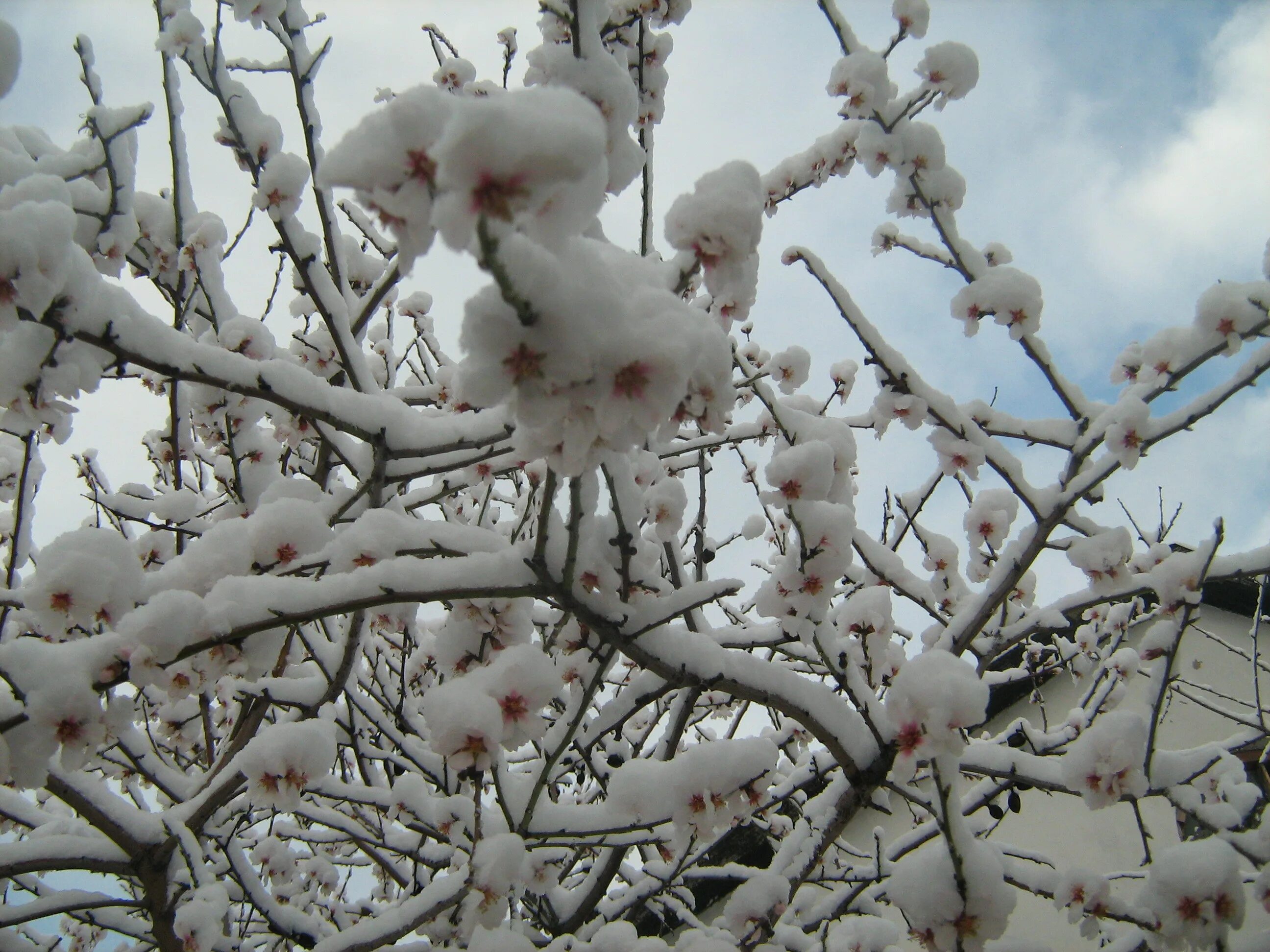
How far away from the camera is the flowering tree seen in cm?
95

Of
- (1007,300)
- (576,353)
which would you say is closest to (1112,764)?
(1007,300)

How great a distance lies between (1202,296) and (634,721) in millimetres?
4494

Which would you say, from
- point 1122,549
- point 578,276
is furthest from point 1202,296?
point 578,276

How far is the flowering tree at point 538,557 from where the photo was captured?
95 cm

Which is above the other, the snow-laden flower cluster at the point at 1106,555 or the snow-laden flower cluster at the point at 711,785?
the snow-laden flower cluster at the point at 1106,555

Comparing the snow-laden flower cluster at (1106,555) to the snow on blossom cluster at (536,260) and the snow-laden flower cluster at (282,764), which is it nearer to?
the snow on blossom cluster at (536,260)

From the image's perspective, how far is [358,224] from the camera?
11.6ft

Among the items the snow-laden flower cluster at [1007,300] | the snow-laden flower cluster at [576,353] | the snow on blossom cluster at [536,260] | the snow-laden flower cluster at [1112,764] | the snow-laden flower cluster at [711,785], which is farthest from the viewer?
the snow-laden flower cluster at [1007,300]

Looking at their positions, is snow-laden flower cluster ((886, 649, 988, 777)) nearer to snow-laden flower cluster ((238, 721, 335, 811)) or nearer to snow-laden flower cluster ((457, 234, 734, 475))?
snow-laden flower cluster ((457, 234, 734, 475))

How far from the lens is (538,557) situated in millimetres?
1346

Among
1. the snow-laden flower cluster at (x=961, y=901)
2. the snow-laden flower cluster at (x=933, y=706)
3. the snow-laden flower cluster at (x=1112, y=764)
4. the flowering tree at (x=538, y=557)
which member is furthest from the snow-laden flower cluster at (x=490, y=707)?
the snow-laden flower cluster at (x=1112, y=764)

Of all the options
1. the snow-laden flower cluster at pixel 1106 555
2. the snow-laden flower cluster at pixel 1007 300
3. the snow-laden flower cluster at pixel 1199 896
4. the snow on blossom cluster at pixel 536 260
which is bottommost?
the snow-laden flower cluster at pixel 1199 896

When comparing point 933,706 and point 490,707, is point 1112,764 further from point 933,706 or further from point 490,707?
point 490,707

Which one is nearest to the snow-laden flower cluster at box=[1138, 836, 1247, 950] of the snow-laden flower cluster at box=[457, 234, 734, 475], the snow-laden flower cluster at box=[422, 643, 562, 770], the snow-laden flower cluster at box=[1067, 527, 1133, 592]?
the snow-laden flower cluster at box=[1067, 527, 1133, 592]
